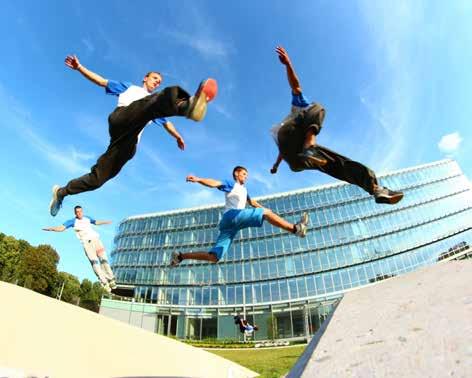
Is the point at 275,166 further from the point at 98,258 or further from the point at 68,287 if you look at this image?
the point at 68,287

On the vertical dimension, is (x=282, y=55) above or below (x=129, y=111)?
above

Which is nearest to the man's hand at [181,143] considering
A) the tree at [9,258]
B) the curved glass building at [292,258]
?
the curved glass building at [292,258]

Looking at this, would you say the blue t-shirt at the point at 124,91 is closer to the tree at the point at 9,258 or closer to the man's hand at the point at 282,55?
the man's hand at the point at 282,55

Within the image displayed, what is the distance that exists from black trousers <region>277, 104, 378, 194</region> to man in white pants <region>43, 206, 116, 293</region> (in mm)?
6391

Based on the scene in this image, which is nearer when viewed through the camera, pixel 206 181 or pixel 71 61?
pixel 71 61

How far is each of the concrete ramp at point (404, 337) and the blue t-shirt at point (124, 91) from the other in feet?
12.7

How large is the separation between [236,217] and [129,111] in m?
A: 2.34

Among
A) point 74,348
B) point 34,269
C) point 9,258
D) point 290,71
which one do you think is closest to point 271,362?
point 74,348

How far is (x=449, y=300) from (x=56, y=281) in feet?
201

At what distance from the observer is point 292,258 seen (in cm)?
4488

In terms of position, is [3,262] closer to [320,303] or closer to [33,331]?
[320,303]

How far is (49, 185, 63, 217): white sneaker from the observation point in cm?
592

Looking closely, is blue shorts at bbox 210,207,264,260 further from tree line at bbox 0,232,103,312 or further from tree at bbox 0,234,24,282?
tree at bbox 0,234,24,282

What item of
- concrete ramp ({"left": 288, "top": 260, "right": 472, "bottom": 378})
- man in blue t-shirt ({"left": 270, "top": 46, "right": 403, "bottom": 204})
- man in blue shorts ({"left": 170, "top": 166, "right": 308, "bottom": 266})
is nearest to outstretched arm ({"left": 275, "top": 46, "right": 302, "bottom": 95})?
man in blue t-shirt ({"left": 270, "top": 46, "right": 403, "bottom": 204})
